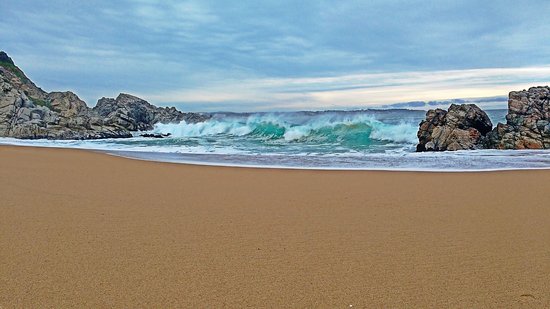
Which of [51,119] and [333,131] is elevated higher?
[51,119]

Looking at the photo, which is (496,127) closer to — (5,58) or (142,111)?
(142,111)

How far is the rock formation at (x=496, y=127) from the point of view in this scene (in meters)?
15.7

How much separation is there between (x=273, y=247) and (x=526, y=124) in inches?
633

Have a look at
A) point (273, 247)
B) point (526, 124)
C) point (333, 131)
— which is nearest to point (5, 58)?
point (333, 131)

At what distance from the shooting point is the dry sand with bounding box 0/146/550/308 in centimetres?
244

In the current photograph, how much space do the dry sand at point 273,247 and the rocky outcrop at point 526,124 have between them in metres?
10.9

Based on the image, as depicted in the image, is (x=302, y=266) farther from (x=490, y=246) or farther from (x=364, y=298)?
(x=490, y=246)

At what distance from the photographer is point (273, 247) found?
3.31 m

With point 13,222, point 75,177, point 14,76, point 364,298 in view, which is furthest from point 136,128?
point 364,298

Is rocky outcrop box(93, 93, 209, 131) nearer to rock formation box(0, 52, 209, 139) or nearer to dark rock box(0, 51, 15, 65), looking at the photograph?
rock formation box(0, 52, 209, 139)

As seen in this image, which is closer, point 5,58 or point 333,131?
point 333,131

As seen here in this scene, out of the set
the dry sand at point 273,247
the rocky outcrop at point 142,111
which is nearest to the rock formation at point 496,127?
the dry sand at point 273,247

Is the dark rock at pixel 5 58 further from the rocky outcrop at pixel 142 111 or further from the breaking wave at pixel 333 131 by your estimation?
the breaking wave at pixel 333 131

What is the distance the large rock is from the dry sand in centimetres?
1095
